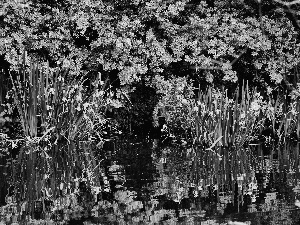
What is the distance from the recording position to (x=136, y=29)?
782cm

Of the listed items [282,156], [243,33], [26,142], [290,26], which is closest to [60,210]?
[282,156]

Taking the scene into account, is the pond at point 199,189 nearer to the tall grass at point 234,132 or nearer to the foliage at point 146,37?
the tall grass at point 234,132

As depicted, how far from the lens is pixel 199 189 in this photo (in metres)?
3.98

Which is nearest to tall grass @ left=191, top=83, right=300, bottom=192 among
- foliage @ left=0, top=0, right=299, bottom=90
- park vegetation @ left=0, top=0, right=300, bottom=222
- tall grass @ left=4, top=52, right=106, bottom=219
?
park vegetation @ left=0, top=0, right=300, bottom=222

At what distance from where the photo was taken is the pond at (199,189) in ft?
10.3

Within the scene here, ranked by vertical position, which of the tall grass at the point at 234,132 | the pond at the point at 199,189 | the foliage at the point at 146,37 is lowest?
the pond at the point at 199,189

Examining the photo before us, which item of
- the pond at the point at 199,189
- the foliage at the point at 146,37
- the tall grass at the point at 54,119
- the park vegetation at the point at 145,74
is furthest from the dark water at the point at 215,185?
the foliage at the point at 146,37

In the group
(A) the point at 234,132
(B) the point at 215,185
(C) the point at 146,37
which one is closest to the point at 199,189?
(B) the point at 215,185

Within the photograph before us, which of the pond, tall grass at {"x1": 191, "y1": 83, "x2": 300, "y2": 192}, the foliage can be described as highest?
the foliage

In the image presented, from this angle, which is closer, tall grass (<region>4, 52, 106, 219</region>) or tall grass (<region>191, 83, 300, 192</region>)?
tall grass (<region>191, 83, 300, 192</region>)

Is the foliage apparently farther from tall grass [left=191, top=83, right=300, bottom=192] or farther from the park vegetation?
tall grass [left=191, top=83, right=300, bottom=192]

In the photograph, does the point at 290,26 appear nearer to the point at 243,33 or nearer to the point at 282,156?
the point at 243,33

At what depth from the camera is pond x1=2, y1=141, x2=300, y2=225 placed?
3.13m

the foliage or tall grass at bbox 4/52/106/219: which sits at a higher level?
the foliage
